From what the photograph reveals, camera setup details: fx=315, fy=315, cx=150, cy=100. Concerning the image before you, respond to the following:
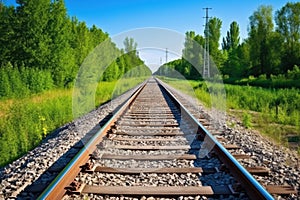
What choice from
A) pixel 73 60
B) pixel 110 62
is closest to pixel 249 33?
pixel 110 62

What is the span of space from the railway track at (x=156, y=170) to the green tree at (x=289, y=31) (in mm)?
36101

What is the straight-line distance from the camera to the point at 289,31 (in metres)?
40.4

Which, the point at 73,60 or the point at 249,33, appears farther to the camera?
the point at 249,33

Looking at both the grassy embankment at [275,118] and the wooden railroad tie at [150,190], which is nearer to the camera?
the wooden railroad tie at [150,190]

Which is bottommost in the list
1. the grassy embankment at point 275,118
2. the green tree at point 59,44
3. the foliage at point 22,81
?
the grassy embankment at point 275,118

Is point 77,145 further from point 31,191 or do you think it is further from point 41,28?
point 41,28

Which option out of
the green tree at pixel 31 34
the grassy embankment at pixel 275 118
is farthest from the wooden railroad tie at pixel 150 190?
the green tree at pixel 31 34

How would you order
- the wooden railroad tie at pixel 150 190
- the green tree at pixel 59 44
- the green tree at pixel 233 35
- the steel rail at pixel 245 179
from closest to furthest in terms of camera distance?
the steel rail at pixel 245 179 → the wooden railroad tie at pixel 150 190 → the green tree at pixel 59 44 → the green tree at pixel 233 35

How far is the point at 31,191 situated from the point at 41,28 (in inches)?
616

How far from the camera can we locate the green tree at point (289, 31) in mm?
37656

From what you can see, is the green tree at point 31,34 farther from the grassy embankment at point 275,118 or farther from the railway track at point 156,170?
the railway track at point 156,170

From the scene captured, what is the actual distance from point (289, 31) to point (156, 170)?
4197 centimetres

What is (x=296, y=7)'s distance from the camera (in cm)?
4075

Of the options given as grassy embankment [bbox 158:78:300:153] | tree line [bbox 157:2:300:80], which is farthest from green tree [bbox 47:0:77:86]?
tree line [bbox 157:2:300:80]
